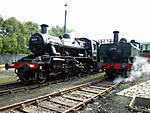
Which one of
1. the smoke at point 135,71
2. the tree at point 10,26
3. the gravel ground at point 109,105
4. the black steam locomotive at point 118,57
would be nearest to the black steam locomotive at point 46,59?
the black steam locomotive at point 118,57

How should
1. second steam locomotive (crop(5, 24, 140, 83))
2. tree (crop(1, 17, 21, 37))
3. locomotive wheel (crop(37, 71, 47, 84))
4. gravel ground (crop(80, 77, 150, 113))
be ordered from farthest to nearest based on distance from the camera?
tree (crop(1, 17, 21, 37)) → locomotive wheel (crop(37, 71, 47, 84)) → second steam locomotive (crop(5, 24, 140, 83)) → gravel ground (crop(80, 77, 150, 113))

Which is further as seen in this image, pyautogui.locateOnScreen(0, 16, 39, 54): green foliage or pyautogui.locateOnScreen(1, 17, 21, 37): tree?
pyautogui.locateOnScreen(1, 17, 21, 37): tree

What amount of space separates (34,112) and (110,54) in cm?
670

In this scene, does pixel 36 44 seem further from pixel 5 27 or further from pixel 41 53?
pixel 5 27

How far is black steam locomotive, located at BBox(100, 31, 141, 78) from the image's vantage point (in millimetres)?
8555

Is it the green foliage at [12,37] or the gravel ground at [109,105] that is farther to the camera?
the green foliage at [12,37]

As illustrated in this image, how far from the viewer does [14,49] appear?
2239cm

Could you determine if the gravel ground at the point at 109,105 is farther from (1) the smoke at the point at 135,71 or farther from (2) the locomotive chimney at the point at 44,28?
(2) the locomotive chimney at the point at 44,28

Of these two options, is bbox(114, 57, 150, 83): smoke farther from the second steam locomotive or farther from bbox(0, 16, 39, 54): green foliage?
bbox(0, 16, 39, 54): green foliage

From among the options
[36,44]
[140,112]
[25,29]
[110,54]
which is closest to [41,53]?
[36,44]

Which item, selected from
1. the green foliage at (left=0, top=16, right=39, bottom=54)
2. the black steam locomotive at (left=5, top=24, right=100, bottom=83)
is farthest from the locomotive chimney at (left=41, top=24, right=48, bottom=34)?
the green foliage at (left=0, top=16, right=39, bottom=54)

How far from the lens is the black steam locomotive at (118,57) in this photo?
855 cm

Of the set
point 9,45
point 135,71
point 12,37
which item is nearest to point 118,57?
point 135,71

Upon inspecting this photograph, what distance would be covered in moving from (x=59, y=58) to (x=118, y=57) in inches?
150
